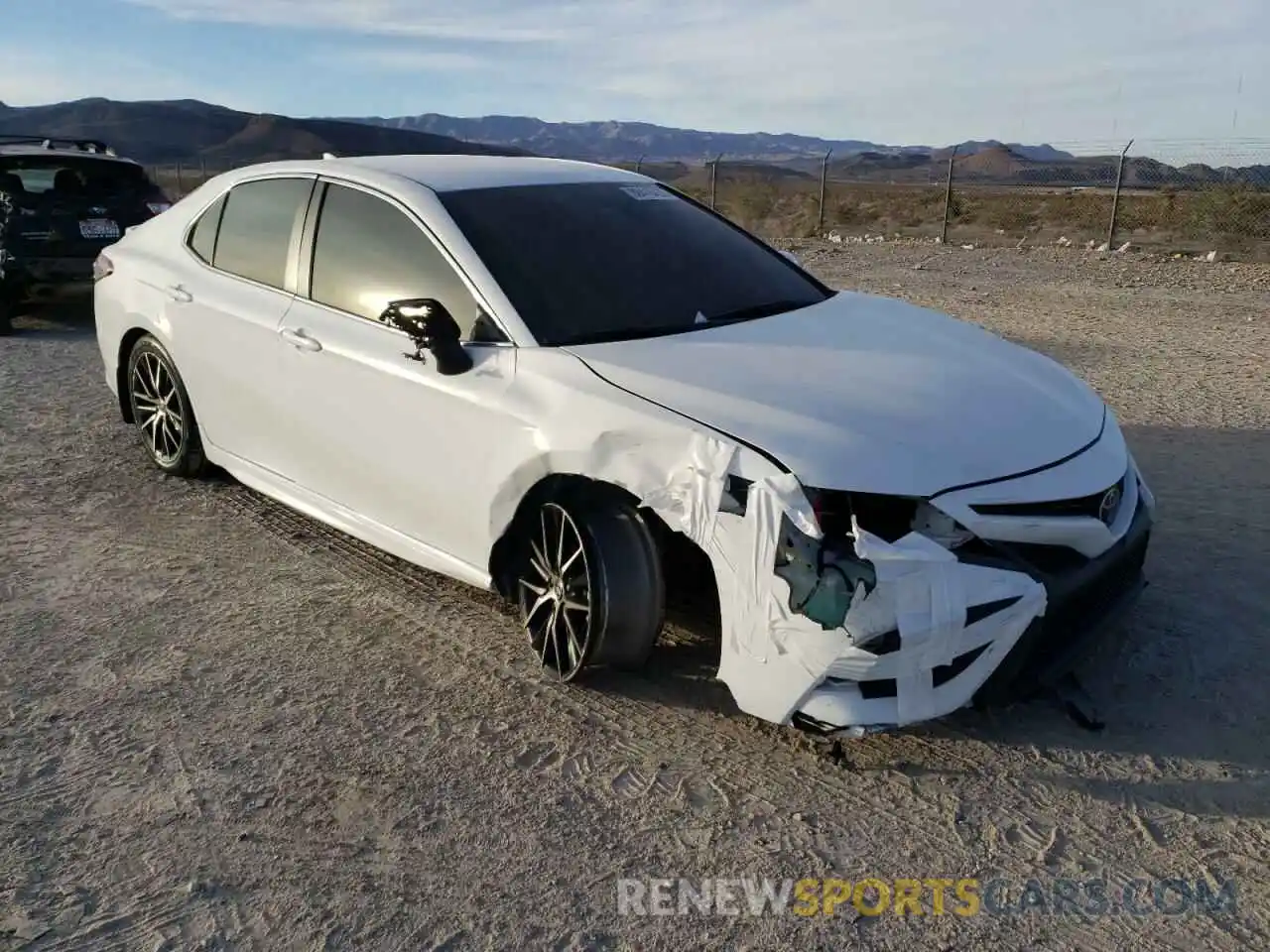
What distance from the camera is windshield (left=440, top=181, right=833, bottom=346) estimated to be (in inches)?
154

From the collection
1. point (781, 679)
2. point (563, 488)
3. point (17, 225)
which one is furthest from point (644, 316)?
point (17, 225)

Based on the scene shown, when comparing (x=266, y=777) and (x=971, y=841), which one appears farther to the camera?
(x=266, y=777)

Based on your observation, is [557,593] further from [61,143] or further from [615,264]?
[61,143]

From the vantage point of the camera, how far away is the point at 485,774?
322 centimetres

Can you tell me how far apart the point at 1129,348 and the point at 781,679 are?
7.11 metres

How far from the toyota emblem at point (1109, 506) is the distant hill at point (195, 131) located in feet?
249

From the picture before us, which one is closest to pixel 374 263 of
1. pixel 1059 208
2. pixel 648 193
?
pixel 648 193

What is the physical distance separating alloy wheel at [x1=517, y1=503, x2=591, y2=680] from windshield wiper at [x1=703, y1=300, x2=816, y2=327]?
3.32 ft

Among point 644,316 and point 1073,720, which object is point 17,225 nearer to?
point 644,316

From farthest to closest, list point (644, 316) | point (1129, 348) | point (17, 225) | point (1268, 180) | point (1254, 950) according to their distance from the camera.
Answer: point (1268, 180), point (17, 225), point (1129, 348), point (644, 316), point (1254, 950)

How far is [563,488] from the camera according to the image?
3.54 m

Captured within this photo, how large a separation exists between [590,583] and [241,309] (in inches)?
90.9

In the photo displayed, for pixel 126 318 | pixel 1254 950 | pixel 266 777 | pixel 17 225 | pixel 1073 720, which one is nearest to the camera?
pixel 1254 950

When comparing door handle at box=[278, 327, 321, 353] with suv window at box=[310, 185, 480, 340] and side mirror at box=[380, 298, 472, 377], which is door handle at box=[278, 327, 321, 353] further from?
side mirror at box=[380, 298, 472, 377]
